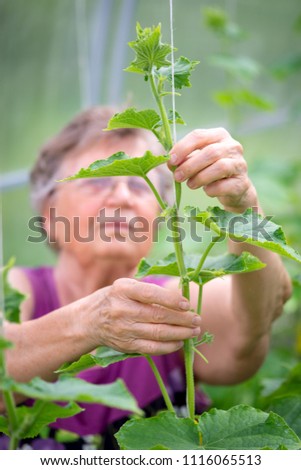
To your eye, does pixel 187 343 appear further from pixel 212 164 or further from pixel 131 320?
pixel 212 164

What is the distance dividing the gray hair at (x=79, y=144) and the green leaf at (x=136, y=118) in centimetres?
77

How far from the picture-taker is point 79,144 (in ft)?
5.50

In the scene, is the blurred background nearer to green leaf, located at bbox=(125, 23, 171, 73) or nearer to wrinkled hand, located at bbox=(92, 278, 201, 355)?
wrinkled hand, located at bbox=(92, 278, 201, 355)

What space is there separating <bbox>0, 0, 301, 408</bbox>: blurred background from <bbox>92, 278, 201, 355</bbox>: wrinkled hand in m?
1.49

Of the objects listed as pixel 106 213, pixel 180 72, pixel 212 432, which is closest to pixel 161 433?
pixel 212 432

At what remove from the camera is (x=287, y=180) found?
2783 mm

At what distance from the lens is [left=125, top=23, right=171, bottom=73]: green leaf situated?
0.82m

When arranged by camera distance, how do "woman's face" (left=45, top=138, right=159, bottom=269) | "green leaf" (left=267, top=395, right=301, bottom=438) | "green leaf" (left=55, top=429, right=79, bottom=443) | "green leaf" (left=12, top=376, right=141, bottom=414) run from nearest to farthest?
"green leaf" (left=12, top=376, right=141, bottom=414) < "green leaf" (left=267, top=395, right=301, bottom=438) < "green leaf" (left=55, top=429, right=79, bottom=443) < "woman's face" (left=45, top=138, right=159, bottom=269)

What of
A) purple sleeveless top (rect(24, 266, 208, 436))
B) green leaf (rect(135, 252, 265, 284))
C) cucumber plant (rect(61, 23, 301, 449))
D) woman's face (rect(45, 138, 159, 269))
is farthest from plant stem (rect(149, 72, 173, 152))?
purple sleeveless top (rect(24, 266, 208, 436))

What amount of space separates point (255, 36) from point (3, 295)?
311cm

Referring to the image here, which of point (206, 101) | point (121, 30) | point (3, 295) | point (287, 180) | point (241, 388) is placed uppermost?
point (121, 30)

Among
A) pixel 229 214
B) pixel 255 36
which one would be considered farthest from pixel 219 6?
pixel 229 214
